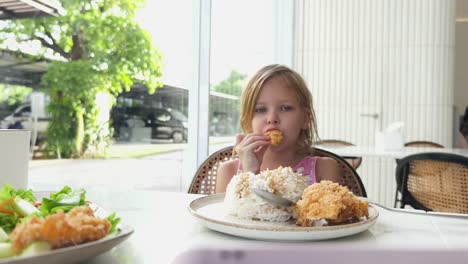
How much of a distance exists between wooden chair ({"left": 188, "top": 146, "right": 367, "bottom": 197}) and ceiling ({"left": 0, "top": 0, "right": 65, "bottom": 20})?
170cm

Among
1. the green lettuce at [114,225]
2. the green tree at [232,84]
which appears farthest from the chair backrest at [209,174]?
the green tree at [232,84]

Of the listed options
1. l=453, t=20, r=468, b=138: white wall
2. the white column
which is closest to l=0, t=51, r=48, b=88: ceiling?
the white column

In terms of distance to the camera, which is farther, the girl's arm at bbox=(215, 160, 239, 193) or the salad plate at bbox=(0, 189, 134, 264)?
the girl's arm at bbox=(215, 160, 239, 193)

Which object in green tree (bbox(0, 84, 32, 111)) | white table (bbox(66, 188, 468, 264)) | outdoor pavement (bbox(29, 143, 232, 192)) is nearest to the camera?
white table (bbox(66, 188, 468, 264))

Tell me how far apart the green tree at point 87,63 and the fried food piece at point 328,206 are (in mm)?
2397

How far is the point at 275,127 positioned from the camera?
1260 millimetres

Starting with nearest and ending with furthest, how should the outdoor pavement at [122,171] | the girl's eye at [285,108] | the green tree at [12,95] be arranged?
the girl's eye at [285,108], the green tree at [12,95], the outdoor pavement at [122,171]

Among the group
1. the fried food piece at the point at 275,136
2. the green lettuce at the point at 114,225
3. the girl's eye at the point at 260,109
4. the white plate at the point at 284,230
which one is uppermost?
the girl's eye at the point at 260,109

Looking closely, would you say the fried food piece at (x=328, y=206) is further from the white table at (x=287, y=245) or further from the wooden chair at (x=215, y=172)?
the wooden chair at (x=215, y=172)

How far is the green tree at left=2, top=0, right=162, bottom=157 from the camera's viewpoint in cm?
288

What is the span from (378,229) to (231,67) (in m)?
2.89

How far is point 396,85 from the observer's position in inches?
159

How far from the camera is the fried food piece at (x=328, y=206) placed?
1.74 feet

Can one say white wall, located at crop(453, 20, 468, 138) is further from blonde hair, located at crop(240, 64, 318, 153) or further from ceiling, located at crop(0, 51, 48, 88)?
blonde hair, located at crop(240, 64, 318, 153)
